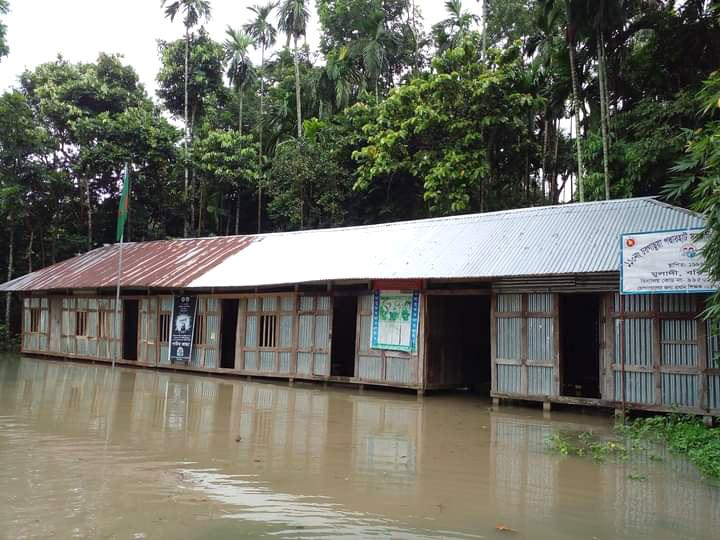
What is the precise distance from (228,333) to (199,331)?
1458 mm

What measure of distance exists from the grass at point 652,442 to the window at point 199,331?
36.4 ft

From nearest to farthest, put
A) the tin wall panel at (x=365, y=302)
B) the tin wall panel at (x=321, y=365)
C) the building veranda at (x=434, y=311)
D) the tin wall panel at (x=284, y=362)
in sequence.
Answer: the building veranda at (x=434, y=311)
the tin wall panel at (x=365, y=302)
the tin wall panel at (x=321, y=365)
the tin wall panel at (x=284, y=362)

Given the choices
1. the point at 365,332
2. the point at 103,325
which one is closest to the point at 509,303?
Answer: the point at 365,332

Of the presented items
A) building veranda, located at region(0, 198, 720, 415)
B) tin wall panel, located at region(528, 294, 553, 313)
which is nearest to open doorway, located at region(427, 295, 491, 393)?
building veranda, located at region(0, 198, 720, 415)

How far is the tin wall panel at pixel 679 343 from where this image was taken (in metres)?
10.4

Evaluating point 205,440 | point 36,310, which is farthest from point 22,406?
point 36,310

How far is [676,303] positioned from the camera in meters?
10.6

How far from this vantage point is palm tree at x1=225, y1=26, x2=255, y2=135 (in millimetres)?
30797

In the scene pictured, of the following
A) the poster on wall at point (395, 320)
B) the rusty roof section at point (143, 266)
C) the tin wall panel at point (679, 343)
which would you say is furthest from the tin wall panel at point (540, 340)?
the rusty roof section at point (143, 266)

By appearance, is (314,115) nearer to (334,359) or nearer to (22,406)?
(334,359)

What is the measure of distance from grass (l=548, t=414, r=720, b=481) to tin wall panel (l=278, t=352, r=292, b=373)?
7884 millimetres

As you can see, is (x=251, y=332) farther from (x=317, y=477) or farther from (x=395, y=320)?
(x=317, y=477)

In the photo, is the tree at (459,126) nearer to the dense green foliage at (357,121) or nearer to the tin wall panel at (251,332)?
the dense green foliage at (357,121)

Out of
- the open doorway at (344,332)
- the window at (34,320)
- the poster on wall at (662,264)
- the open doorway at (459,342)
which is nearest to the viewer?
the poster on wall at (662,264)
